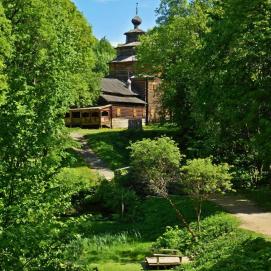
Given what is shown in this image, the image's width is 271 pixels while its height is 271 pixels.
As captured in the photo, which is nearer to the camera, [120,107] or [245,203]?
[245,203]

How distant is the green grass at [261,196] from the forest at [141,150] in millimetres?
151

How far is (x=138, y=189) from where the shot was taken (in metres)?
34.5

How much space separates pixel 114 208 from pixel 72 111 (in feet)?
91.9

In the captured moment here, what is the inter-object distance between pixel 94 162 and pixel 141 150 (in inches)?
698

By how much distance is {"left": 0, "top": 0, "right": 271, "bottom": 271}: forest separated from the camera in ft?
32.9

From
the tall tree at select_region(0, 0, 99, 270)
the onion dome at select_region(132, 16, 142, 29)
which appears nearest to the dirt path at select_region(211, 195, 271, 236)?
the tall tree at select_region(0, 0, 99, 270)

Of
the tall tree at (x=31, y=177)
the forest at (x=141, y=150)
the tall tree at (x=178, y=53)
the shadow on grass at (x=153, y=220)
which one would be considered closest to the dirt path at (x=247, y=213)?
the forest at (x=141, y=150)

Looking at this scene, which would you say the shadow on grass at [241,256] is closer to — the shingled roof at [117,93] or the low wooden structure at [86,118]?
the low wooden structure at [86,118]

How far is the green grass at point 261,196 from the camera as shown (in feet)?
92.4

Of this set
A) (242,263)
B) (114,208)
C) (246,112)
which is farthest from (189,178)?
(114,208)

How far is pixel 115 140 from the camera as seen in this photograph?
49.1 m

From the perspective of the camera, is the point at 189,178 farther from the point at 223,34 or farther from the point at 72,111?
the point at 72,111

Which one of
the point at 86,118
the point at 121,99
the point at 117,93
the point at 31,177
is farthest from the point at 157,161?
the point at 117,93

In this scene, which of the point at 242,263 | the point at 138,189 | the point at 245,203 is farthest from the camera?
the point at 138,189
